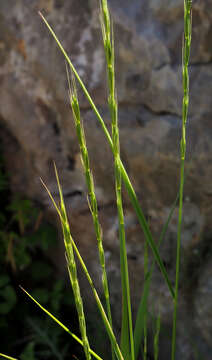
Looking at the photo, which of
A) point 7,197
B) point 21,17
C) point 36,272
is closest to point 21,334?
point 36,272

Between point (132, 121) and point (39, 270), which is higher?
point (132, 121)

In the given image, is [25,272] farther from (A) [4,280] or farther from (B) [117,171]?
(B) [117,171]

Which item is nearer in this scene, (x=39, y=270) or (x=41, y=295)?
(x=41, y=295)

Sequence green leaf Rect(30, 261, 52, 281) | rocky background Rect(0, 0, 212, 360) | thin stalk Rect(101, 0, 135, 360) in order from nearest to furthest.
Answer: thin stalk Rect(101, 0, 135, 360) < rocky background Rect(0, 0, 212, 360) < green leaf Rect(30, 261, 52, 281)

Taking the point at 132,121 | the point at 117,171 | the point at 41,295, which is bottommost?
the point at 41,295

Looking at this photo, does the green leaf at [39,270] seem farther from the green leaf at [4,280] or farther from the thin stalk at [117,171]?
the thin stalk at [117,171]

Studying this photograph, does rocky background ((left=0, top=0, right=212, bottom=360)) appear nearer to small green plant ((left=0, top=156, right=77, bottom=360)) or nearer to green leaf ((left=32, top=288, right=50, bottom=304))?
small green plant ((left=0, top=156, right=77, bottom=360))

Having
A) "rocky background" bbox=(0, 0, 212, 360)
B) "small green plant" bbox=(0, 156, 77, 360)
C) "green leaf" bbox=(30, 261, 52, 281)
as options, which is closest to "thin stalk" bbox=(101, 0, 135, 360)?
"rocky background" bbox=(0, 0, 212, 360)

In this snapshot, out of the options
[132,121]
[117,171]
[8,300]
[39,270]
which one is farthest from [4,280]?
[117,171]

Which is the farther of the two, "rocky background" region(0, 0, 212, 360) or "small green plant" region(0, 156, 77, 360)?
"small green plant" region(0, 156, 77, 360)
